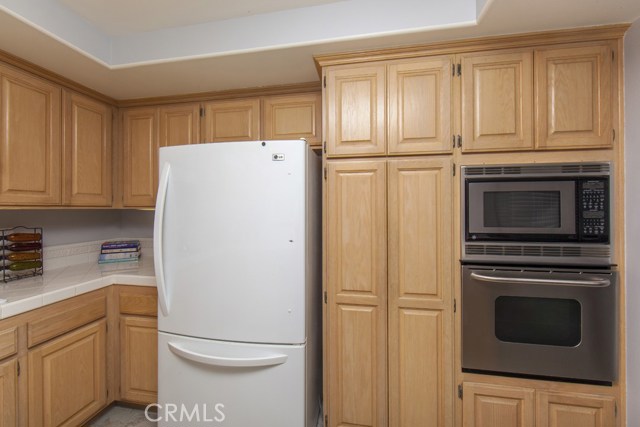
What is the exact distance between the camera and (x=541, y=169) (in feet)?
4.70

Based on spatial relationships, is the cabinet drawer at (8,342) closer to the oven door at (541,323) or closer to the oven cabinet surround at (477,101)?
the oven cabinet surround at (477,101)

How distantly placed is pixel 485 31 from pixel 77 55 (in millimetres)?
2099

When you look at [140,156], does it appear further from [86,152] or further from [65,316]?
[65,316]

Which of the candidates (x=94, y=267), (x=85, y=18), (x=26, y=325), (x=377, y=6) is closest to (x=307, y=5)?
(x=377, y=6)

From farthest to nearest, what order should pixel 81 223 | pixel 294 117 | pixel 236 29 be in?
1. pixel 81 223
2. pixel 294 117
3. pixel 236 29

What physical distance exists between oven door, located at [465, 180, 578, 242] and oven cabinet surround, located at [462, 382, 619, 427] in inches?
28.0

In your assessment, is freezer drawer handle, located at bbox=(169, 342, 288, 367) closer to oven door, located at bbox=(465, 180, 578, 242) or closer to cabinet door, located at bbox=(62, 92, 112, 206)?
oven door, located at bbox=(465, 180, 578, 242)

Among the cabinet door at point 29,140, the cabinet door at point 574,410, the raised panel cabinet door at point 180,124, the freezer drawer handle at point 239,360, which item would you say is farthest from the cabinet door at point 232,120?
the cabinet door at point 574,410

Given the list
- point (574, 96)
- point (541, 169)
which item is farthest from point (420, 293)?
point (574, 96)

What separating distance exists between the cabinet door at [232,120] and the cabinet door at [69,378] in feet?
4.68

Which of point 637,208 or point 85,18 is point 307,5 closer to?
point 85,18

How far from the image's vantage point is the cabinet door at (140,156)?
2.29 m

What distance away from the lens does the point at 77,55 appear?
5.44ft

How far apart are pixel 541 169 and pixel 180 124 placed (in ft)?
7.38
